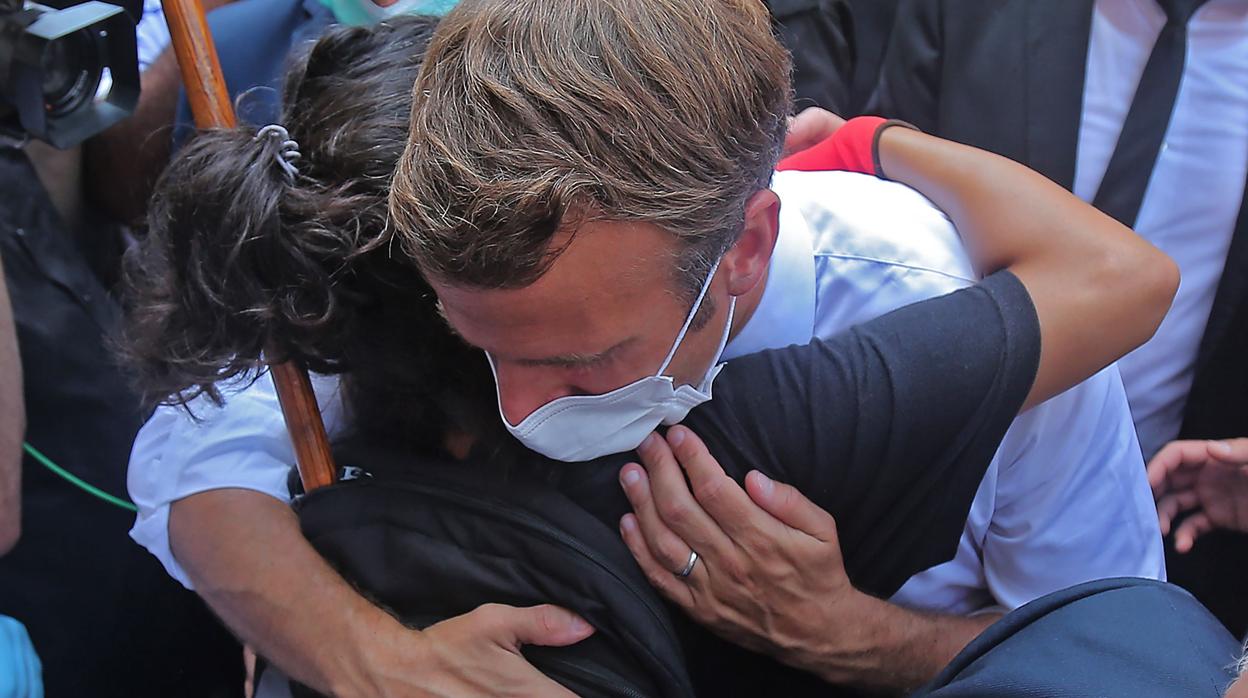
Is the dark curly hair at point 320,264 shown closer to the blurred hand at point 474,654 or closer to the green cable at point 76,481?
the blurred hand at point 474,654

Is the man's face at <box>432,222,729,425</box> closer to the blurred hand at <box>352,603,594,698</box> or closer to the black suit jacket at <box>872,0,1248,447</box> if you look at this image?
the blurred hand at <box>352,603,594,698</box>

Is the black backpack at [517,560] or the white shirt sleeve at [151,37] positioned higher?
the white shirt sleeve at [151,37]

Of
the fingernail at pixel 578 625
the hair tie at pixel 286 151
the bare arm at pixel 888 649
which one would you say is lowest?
the bare arm at pixel 888 649

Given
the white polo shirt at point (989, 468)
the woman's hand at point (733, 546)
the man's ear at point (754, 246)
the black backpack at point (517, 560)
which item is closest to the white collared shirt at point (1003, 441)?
the white polo shirt at point (989, 468)

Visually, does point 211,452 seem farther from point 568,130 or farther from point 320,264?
point 568,130

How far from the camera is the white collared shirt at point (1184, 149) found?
1650 mm

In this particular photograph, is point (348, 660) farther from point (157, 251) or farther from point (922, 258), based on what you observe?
point (922, 258)

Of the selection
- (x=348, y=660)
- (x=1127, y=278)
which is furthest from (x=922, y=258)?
(x=348, y=660)

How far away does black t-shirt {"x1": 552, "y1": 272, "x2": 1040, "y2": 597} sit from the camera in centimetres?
108

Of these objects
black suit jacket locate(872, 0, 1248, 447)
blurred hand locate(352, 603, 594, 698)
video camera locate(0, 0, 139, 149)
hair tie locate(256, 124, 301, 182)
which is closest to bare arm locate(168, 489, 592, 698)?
blurred hand locate(352, 603, 594, 698)

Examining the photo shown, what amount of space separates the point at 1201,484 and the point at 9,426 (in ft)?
5.72

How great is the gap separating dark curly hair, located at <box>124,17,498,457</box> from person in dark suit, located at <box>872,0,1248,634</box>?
0.97m

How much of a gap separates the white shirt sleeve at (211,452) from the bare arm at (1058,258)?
871 mm

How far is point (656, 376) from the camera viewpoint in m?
1.10
